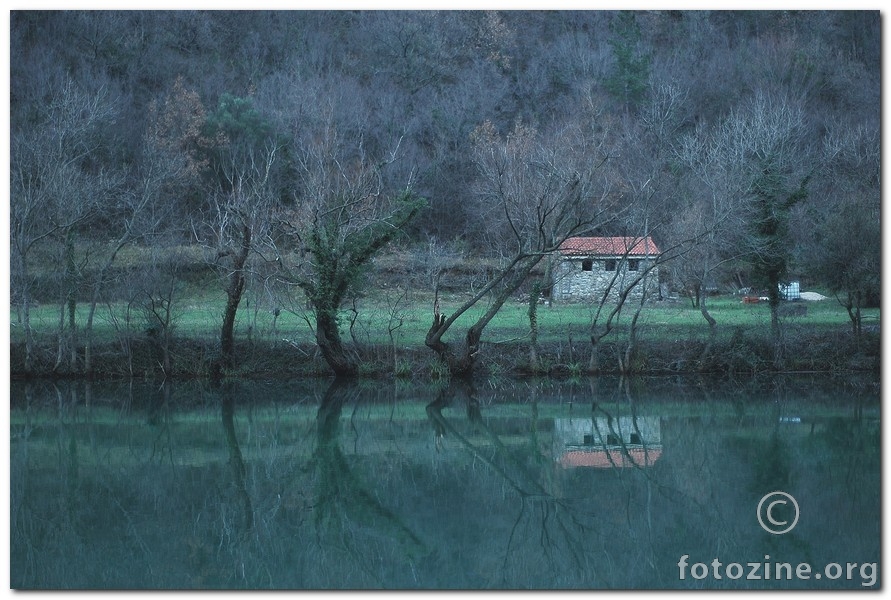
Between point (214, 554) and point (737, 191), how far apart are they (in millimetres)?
21787

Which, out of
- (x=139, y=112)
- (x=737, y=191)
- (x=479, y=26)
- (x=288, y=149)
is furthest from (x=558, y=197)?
(x=479, y=26)

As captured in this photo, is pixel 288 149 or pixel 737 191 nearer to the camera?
pixel 737 191

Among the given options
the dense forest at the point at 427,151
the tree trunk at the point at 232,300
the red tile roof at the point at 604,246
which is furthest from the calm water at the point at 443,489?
the red tile roof at the point at 604,246

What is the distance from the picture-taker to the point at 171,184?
1646 inches

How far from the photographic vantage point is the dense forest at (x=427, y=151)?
28.6m

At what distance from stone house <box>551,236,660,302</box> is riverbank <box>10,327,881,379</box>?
238cm

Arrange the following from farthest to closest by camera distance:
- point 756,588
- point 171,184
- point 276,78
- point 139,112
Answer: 1. point 276,78
2. point 139,112
3. point 171,184
4. point 756,588

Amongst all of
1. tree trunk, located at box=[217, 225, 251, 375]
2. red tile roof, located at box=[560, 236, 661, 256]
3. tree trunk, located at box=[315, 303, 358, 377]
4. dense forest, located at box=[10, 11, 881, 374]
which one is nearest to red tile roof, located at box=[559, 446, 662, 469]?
dense forest, located at box=[10, 11, 881, 374]

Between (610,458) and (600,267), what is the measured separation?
853 inches

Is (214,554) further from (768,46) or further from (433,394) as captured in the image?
(768,46)

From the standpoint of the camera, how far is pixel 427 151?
52.8 m

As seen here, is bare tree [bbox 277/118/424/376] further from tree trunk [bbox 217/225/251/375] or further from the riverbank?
the riverbank

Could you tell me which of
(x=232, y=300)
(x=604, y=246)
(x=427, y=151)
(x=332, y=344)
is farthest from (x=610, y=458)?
(x=427, y=151)

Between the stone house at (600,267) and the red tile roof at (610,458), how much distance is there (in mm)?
10608
